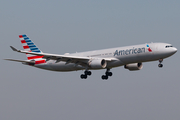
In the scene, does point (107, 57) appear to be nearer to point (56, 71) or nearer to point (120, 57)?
point (120, 57)

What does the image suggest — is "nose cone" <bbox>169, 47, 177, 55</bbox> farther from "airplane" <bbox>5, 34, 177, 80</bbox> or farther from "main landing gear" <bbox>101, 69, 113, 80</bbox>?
"main landing gear" <bbox>101, 69, 113, 80</bbox>

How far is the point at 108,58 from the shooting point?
54469 mm

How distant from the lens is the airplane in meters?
51.4

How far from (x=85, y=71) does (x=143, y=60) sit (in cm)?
960

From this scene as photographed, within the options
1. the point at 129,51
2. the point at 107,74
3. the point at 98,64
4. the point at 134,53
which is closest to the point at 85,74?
the point at 98,64

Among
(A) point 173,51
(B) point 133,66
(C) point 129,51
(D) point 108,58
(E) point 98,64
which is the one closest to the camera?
(A) point 173,51

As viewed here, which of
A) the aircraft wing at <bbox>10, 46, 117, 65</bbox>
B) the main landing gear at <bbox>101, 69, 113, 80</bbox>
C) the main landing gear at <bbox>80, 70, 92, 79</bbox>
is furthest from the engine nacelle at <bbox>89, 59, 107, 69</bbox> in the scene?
the main landing gear at <bbox>101, 69, 113, 80</bbox>

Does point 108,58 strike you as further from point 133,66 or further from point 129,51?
point 133,66

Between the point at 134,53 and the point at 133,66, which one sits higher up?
the point at 133,66

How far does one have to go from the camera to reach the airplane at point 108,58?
51438 mm

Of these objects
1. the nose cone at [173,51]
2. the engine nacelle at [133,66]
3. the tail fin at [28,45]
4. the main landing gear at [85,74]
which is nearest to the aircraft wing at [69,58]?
the main landing gear at [85,74]

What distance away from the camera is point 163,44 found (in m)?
51.8

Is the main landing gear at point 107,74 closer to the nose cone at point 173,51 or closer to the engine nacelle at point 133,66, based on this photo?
the engine nacelle at point 133,66

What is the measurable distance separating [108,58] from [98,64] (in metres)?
Result: 2.16
